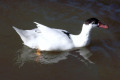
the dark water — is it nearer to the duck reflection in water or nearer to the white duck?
the duck reflection in water

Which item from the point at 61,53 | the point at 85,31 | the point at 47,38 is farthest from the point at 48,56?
the point at 85,31

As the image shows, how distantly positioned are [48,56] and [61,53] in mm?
333

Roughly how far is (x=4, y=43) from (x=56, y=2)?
2.52m

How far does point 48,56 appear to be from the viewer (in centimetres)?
675

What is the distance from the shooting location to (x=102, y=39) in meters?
7.42

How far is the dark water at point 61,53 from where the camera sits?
20.2 ft

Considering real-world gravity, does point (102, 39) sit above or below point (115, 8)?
below

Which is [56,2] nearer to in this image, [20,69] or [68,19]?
[68,19]

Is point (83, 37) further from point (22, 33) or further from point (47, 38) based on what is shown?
point (22, 33)

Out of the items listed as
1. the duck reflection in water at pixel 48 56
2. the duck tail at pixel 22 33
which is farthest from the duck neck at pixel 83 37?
the duck tail at pixel 22 33

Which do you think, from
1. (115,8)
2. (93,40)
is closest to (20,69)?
(93,40)

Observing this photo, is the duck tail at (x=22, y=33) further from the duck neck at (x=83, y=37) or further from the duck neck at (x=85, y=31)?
the duck neck at (x=85, y=31)

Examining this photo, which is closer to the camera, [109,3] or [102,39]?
[102,39]

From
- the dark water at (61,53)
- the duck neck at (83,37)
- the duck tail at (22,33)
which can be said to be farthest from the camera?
the duck neck at (83,37)
